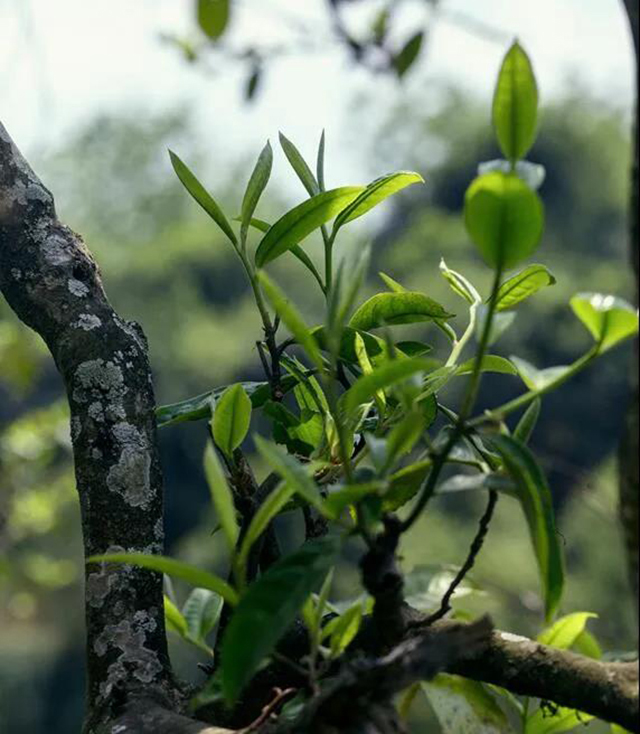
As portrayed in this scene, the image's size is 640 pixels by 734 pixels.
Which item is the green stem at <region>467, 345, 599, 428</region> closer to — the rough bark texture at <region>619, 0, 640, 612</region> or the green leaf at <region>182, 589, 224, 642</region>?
the rough bark texture at <region>619, 0, 640, 612</region>

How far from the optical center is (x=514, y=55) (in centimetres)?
48

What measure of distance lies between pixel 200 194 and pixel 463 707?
0.38 meters

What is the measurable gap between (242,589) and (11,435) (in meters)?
3.82

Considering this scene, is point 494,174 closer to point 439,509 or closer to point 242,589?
point 242,589

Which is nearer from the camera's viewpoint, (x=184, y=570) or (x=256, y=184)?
(x=184, y=570)

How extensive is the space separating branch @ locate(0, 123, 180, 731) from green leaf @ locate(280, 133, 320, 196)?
0.51ft

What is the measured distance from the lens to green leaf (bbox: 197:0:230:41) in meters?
1.07

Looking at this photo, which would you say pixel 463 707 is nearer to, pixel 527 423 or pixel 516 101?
Result: pixel 527 423

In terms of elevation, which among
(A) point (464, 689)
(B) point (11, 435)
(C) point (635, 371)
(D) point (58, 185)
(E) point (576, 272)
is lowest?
(A) point (464, 689)

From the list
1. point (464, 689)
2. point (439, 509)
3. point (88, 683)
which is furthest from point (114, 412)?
point (439, 509)

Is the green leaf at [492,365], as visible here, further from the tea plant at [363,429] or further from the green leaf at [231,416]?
the green leaf at [231,416]

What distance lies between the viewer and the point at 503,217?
0.47m

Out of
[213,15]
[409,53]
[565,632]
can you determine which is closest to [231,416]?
[565,632]

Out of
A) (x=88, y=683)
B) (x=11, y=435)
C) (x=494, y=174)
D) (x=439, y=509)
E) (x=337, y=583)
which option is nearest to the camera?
(x=494, y=174)
